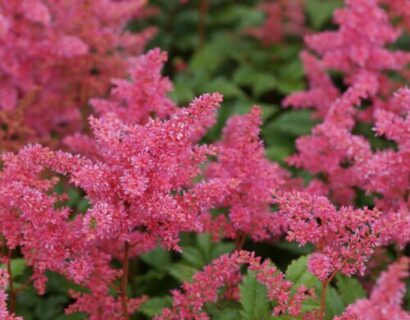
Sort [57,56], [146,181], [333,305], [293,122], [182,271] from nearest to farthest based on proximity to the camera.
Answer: [146,181] < [333,305] < [182,271] < [57,56] < [293,122]

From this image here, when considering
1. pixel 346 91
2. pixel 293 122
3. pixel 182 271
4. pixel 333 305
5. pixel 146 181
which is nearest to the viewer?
pixel 146 181

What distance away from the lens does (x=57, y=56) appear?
416 centimetres

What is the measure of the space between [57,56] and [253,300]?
2200 millimetres

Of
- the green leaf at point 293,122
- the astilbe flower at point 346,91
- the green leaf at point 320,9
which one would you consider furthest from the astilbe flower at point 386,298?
the green leaf at point 320,9

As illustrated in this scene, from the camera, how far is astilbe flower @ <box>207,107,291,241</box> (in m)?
2.86

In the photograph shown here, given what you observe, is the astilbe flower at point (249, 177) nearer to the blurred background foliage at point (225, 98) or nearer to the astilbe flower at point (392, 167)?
the blurred background foliage at point (225, 98)

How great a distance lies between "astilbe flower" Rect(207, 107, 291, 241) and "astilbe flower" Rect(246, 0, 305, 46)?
7.74 feet

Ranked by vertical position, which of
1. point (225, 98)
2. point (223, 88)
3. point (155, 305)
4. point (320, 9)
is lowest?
point (155, 305)

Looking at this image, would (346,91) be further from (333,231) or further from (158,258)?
(158,258)

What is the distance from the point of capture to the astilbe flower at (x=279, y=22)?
5.16 meters

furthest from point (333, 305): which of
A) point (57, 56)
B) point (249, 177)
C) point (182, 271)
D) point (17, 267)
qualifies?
point (57, 56)

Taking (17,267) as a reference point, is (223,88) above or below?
above

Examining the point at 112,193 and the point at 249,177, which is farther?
the point at 249,177

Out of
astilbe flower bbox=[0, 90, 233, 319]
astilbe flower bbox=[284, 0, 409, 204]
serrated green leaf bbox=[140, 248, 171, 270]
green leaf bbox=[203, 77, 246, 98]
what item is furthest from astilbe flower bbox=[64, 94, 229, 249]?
green leaf bbox=[203, 77, 246, 98]
